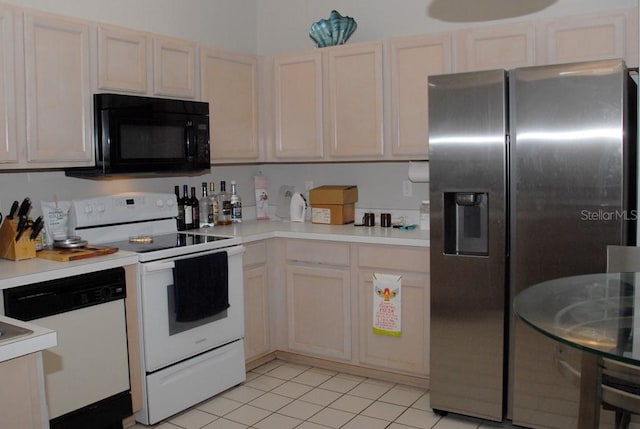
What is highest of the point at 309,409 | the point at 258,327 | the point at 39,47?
the point at 39,47

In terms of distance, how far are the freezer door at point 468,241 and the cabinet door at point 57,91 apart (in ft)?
5.75

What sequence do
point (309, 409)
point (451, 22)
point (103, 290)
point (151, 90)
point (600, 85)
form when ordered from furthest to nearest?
point (451, 22)
point (151, 90)
point (309, 409)
point (103, 290)
point (600, 85)

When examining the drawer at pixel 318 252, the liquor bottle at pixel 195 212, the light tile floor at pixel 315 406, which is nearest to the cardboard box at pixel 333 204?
the drawer at pixel 318 252

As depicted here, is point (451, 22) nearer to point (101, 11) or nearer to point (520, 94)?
point (520, 94)

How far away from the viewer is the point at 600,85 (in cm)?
261

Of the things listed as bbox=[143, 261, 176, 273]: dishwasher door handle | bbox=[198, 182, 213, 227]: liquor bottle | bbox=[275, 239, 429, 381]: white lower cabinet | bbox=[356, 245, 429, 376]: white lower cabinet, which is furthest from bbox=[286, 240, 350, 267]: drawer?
bbox=[143, 261, 176, 273]: dishwasher door handle

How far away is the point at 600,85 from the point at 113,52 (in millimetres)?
2399

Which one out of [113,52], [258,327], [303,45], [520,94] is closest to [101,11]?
[113,52]

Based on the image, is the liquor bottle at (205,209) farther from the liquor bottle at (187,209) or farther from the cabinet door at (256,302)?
the cabinet door at (256,302)

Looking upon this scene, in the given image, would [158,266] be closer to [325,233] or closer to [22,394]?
[325,233]

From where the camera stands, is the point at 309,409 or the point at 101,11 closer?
the point at 309,409

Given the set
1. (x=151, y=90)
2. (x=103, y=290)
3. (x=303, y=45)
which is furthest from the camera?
(x=303, y=45)

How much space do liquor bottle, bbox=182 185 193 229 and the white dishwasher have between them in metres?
1.04

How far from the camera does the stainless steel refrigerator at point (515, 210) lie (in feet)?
8.67
